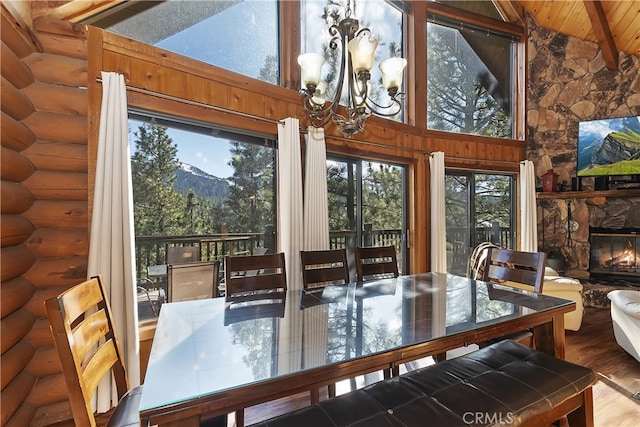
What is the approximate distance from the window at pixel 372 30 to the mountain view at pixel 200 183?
1805mm

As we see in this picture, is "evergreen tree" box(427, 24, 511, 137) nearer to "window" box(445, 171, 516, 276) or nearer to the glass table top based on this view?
"window" box(445, 171, 516, 276)

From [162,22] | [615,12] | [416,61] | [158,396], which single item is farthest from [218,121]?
[615,12]

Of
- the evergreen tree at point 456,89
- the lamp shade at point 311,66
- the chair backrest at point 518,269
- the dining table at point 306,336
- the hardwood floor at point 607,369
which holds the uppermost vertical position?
the evergreen tree at point 456,89

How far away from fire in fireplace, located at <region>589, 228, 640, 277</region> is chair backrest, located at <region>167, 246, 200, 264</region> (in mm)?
6149

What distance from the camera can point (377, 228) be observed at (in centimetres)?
425

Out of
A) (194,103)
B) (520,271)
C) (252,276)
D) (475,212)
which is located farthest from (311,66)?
(475,212)

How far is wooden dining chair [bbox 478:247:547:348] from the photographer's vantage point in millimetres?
2303

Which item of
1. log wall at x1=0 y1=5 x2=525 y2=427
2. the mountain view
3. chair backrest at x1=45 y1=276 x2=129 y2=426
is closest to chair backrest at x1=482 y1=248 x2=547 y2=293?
the mountain view

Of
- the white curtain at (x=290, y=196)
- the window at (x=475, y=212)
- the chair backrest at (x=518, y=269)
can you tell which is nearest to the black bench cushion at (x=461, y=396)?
the chair backrest at (x=518, y=269)

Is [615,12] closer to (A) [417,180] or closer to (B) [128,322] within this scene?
(A) [417,180]

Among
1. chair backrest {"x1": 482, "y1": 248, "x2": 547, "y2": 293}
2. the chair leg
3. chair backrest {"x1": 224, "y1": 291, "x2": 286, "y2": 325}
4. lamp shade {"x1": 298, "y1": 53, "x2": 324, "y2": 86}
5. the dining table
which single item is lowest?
the chair leg

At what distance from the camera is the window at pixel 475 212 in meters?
4.97

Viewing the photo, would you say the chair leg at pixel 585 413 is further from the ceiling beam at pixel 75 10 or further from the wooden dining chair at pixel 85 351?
the ceiling beam at pixel 75 10

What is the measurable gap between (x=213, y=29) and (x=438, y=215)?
11.6ft
